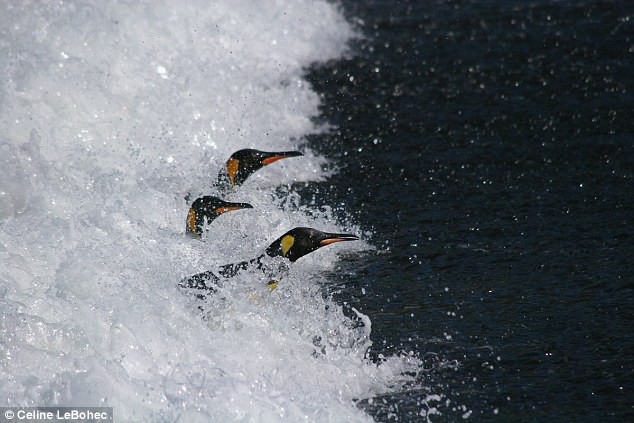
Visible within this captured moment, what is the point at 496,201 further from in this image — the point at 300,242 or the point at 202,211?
the point at 202,211

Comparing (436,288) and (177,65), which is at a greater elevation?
(177,65)

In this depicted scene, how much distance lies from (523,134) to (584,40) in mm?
3627

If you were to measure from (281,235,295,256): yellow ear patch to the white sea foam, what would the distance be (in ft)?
0.99

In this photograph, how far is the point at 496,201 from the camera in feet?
28.6

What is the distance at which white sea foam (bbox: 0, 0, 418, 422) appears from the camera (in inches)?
220

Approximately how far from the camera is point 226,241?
804 centimetres

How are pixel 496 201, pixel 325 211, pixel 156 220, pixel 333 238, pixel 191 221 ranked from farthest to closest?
1. pixel 325 211
2. pixel 496 201
3. pixel 156 220
4. pixel 191 221
5. pixel 333 238

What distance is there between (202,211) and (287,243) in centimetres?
113

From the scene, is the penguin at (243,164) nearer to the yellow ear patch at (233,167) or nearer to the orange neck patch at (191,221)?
the yellow ear patch at (233,167)

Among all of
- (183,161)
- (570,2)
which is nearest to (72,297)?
(183,161)

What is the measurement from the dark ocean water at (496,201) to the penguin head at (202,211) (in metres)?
1.14

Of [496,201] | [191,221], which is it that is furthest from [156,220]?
[496,201]

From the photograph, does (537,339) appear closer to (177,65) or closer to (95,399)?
(95,399)

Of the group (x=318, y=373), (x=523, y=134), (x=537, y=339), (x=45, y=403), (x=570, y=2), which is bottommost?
(x=45, y=403)
